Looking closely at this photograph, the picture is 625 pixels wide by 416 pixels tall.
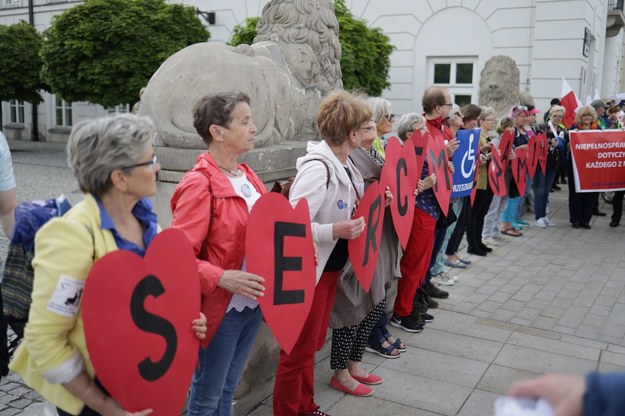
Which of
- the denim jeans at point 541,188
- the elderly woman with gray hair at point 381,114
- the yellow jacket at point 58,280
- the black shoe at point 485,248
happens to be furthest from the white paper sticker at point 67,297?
the denim jeans at point 541,188

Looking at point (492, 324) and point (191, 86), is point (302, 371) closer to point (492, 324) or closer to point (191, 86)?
point (191, 86)

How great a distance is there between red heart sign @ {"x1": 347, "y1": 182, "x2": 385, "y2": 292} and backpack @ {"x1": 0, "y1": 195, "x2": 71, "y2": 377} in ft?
5.60

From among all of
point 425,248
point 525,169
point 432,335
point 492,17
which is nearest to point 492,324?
point 432,335

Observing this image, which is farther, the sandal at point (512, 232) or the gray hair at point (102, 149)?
the sandal at point (512, 232)

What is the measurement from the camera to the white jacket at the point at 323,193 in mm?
3084

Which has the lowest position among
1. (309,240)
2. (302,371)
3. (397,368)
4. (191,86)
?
(397,368)

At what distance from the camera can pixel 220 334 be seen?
2.59 m

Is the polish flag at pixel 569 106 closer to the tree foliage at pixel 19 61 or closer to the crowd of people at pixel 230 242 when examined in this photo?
the crowd of people at pixel 230 242

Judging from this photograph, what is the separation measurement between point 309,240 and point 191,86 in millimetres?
1289

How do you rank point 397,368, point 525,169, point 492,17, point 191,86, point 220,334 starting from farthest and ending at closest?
point 492,17 < point 525,169 < point 397,368 < point 191,86 < point 220,334

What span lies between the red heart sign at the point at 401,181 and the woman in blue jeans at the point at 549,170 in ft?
20.6

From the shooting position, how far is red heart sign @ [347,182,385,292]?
3312mm

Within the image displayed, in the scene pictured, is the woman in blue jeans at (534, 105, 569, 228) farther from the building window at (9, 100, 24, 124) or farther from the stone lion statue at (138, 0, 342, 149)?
the building window at (9, 100, 24, 124)

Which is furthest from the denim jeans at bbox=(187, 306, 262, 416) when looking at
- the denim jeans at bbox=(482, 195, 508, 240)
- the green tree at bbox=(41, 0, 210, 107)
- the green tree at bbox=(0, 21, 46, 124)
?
the green tree at bbox=(0, 21, 46, 124)
